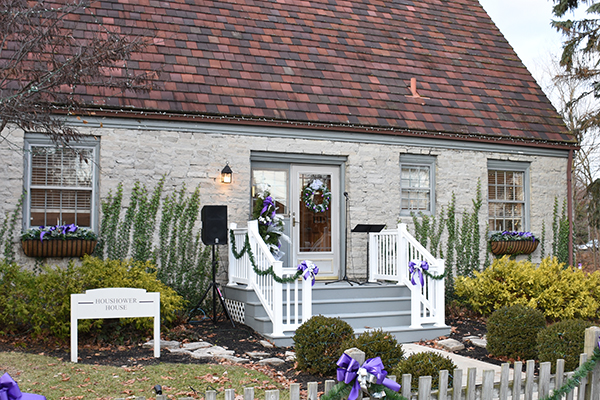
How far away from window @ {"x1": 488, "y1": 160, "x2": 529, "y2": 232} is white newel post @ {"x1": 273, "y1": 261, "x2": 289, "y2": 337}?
570 centimetres

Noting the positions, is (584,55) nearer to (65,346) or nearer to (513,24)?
(65,346)

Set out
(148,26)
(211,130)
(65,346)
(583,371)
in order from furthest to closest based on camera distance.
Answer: (148,26)
(211,130)
(65,346)
(583,371)

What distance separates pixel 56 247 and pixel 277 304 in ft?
11.6

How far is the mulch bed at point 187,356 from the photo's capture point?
6371 mm

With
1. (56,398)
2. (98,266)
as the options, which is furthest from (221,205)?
(56,398)

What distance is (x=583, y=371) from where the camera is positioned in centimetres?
415

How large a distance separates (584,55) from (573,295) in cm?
785

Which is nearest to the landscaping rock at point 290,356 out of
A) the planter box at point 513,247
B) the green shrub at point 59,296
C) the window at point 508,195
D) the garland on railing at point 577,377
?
the green shrub at point 59,296

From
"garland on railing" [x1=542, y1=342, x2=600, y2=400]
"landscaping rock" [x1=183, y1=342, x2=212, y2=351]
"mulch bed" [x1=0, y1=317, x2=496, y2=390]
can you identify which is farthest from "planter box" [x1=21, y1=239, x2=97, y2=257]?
"garland on railing" [x1=542, y1=342, x2=600, y2=400]

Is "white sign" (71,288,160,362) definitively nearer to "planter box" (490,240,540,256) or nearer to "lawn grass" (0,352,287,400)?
"lawn grass" (0,352,287,400)

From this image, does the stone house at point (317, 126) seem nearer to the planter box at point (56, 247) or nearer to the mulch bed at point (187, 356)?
the planter box at point (56, 247)

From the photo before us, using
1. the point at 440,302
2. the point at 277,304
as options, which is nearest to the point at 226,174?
the point at 277,304

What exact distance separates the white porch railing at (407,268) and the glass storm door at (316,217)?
2.72ft

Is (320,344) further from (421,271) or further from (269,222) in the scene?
(269,222)
